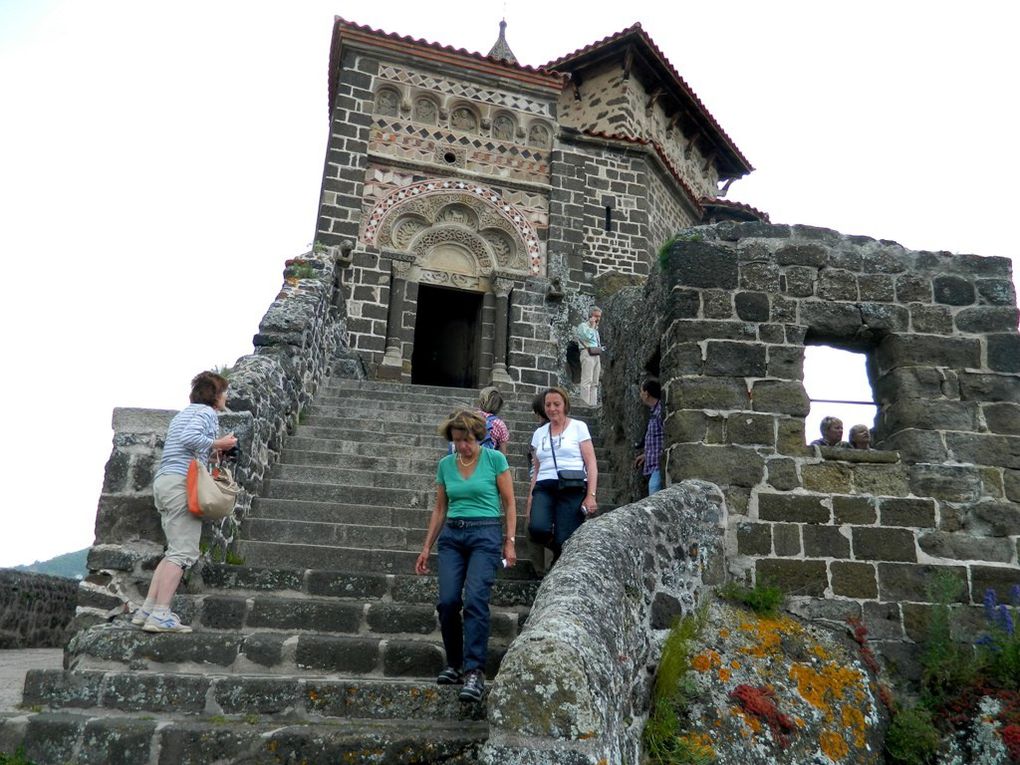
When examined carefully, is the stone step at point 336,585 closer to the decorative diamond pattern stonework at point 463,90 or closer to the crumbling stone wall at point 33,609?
the crumbling stone wall at point 33,609

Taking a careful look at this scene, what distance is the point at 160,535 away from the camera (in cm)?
489

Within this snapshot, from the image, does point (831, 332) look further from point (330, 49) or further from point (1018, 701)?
point (330, 49)

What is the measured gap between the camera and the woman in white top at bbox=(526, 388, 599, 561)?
520cm

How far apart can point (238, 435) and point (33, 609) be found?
572cm

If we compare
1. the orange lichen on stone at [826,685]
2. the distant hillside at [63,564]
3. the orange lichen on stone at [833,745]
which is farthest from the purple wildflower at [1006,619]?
the distant hillside at [63,564]

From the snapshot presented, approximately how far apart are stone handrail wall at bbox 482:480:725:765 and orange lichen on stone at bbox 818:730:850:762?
2.94 ft

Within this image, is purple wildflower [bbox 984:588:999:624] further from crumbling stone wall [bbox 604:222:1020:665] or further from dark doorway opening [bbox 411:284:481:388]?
dark doorway opening [bbox 411:284:481:388]

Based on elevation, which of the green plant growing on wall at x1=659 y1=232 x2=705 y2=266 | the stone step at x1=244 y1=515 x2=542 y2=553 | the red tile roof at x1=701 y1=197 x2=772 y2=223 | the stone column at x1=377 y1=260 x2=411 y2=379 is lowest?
the stone step at x1=244 y1=515 x2=542 y2=553

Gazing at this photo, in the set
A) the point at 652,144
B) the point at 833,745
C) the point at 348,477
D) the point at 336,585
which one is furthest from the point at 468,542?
the point at 652,144

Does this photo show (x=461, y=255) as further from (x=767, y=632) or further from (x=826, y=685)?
(x=826, y=685)

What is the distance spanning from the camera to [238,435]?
18.7 ft

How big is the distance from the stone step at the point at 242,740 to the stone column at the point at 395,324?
881 cm

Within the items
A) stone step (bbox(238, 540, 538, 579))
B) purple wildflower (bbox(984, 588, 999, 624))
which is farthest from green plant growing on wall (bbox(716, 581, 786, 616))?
purple wildflower (bbox(984, 588, 999, 624))

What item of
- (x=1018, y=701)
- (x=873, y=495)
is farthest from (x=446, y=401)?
(x=1018, y=701)
